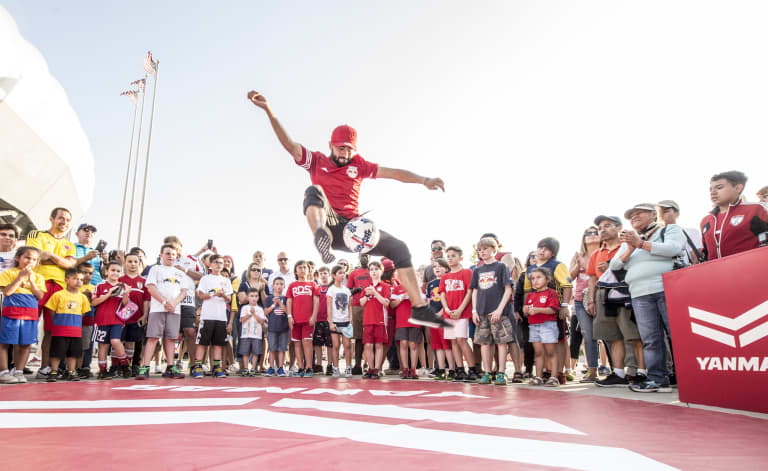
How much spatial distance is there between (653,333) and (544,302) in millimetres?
1454

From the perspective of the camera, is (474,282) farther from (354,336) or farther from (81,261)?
(81,261)

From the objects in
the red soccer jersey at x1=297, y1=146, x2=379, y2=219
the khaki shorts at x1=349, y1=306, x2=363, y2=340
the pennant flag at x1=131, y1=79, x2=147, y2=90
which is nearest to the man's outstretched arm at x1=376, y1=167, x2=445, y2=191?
the red soccer jersey at x1=297, y1=146, x2=379, y2=219

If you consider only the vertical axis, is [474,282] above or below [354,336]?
above

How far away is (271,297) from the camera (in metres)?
8.13

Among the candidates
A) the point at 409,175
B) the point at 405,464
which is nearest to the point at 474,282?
the point at 409,175

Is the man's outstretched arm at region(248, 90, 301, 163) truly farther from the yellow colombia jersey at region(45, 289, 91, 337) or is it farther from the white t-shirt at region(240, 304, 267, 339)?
the yellow colombia jersey at region(45, 289, 91, 337)

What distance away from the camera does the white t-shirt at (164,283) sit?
20.6ft

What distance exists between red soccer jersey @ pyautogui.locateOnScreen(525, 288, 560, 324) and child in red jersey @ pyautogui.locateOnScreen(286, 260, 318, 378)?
346 cm

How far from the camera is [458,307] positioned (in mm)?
6477

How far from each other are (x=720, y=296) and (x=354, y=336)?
5553 millimetres

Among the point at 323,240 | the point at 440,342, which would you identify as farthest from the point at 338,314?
the point at 323,240

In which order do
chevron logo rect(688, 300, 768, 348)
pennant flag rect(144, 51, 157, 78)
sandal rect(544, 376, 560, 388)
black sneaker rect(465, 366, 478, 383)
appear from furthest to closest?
pennant flag rect(144, 51, 157, 78)
black sneaker rect(465, 366, 478, 383)
sandal rect(544, 376, 560, 388)
chevron logo rect(688, 300, 768, 348)

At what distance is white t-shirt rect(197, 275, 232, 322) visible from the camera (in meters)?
6.77

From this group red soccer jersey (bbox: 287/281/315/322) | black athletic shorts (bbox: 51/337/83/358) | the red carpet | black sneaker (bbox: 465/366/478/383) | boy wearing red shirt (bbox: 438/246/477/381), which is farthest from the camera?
red soccer jersey (bbox: 287/281/315/322)
